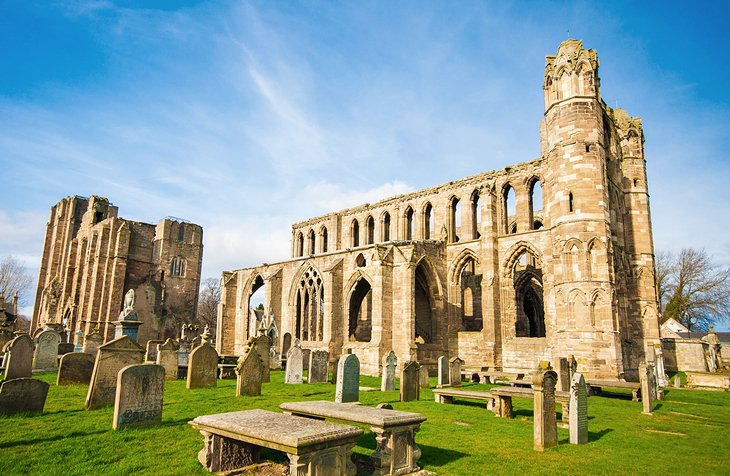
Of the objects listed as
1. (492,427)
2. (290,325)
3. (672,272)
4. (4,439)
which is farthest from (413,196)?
(672,272)

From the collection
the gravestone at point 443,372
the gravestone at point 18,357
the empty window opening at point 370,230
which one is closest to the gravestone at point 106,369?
the gravestone at point 18,357

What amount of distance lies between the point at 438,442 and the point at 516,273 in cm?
1828

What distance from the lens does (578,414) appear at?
Result: 838 cm

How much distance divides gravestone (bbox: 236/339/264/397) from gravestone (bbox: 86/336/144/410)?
3.16 meters

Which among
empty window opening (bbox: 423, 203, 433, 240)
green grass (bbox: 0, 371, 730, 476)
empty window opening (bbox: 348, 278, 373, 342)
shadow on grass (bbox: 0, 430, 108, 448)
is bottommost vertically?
green grass (bbox: 0, 371, 730, 476)

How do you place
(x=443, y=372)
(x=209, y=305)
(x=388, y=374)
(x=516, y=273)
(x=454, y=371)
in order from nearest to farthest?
Result: (x=388, y=374)
(x=443, y=372)
(x=454, y=371)
(x=516, y=273)
(x=209, y=305)

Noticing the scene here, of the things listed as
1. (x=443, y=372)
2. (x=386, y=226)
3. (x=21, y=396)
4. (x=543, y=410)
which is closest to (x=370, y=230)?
(x=386, y=226)

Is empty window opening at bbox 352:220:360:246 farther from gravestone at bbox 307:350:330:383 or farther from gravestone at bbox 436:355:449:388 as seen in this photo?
gravestone at bbox 436:355:449:388

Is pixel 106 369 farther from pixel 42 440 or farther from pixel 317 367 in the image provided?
pixel 317 367

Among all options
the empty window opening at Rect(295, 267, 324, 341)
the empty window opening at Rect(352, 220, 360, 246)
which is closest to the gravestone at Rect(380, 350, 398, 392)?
the empty window opening at Rect(295, 267, 324, 341)

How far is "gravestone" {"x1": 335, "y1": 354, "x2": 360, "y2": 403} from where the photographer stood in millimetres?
10945

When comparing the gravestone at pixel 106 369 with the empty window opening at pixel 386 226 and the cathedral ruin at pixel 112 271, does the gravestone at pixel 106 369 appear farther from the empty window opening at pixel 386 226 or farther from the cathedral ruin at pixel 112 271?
the cathedral ruin at pixel 112 271

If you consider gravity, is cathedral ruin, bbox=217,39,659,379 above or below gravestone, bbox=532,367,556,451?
above

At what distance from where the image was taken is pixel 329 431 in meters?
5.11
